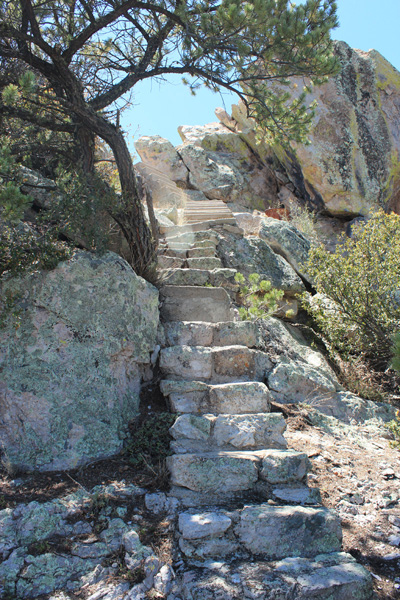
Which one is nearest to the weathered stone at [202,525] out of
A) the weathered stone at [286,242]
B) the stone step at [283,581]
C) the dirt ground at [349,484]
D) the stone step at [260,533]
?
the stone step at [260,533]

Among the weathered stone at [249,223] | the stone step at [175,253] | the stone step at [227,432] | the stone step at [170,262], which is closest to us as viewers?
the stone step at [227,432]

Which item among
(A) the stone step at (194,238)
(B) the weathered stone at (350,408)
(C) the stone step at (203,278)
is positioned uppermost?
(A) the stone step at (194,238)

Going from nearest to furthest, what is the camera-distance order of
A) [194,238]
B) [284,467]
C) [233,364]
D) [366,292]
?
1. [284,467]
2. [233,364]
3. [366,292]
4. [194,238]

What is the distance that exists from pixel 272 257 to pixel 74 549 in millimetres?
4861

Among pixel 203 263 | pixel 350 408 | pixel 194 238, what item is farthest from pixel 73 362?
pixel 194 238

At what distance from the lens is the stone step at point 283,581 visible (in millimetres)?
2172

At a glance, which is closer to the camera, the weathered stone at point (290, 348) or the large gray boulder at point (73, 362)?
the large gray boulder at point (73, 362)

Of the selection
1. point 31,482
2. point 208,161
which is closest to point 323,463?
point 31,482

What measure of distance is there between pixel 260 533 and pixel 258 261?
4.26m

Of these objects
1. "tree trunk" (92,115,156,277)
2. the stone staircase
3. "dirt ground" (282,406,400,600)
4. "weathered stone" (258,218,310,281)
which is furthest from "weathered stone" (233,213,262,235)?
"dirt ground" (282,406,400,600)

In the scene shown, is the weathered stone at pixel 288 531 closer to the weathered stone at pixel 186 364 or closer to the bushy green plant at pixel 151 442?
the bushy green plant at pixel 151 442

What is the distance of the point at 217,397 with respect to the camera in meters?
3.80

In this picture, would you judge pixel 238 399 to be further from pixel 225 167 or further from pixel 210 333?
pixel 225 167

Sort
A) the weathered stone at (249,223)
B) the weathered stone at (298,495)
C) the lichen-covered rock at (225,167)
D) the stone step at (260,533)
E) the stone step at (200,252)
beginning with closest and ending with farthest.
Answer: the stone step at (260,533) < the weathered stone at (298,495) < the stone step at (200,252) < the weathered stone at (249,223) < the lichen-covered rock at (225,167)
